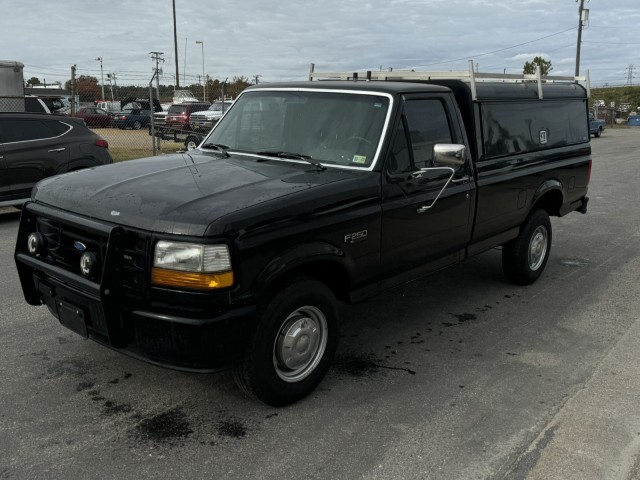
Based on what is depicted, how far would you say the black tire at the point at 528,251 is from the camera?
5.96 meters

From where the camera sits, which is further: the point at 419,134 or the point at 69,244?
the point at 419,134

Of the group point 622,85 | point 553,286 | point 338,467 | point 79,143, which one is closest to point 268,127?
point 338,467

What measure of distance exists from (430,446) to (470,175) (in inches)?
95.6

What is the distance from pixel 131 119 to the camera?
31609 mm

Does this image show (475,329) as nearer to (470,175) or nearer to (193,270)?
(470,175)

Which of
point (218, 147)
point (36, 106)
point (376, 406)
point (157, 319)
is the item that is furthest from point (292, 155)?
point (36, 106)

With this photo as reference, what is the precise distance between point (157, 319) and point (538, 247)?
4523mm

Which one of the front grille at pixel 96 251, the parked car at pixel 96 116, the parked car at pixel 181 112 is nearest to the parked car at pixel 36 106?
the parked car at pixel 181 112

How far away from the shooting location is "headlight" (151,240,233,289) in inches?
118

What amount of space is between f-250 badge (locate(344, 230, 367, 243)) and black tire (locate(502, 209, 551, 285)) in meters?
2.66

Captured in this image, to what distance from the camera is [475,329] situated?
4996 millimetres

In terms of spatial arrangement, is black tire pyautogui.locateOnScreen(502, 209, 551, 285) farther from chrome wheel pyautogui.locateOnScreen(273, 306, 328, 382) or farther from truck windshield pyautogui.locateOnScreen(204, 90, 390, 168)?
chrome wheel pyautogui.locateOnScreen(273, 306, 328, 382)

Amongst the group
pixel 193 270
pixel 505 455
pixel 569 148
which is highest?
pixel 569 148

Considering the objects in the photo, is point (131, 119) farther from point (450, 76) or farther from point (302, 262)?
Answer: point (302, 262)
